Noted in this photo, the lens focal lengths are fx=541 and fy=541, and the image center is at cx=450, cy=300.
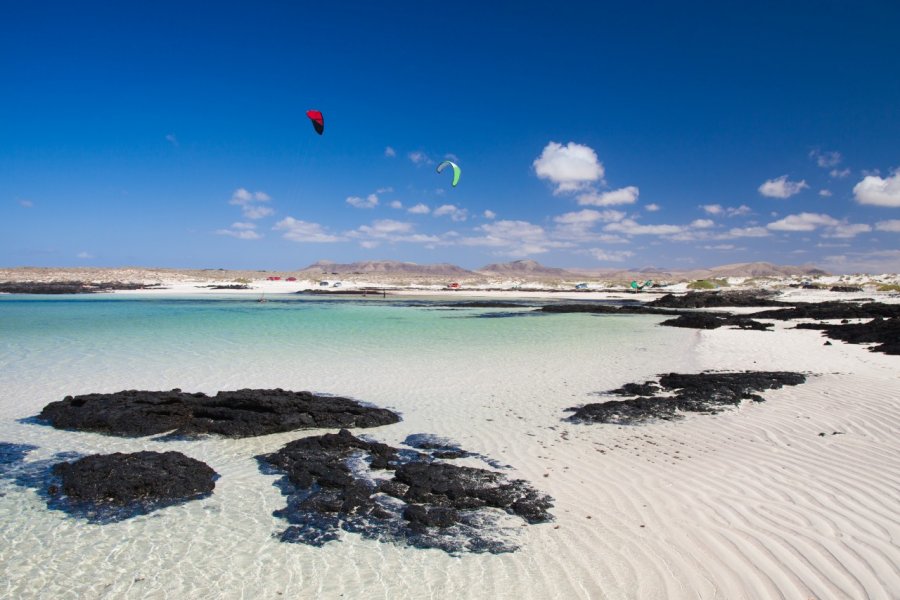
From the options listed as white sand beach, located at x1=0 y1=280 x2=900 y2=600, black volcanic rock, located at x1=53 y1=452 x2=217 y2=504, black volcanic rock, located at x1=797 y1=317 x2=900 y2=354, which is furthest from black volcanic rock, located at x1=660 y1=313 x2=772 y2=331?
black volcanic rock, located at x1=53 y1=452 x2=217 y2=504

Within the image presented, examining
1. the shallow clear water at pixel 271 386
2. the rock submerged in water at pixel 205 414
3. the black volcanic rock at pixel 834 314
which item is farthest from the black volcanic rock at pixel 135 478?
the black volcanic rock at pixel 834 314

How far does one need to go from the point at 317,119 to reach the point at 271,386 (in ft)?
48.5

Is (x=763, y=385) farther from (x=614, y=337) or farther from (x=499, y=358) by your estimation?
(x=614, y=337)

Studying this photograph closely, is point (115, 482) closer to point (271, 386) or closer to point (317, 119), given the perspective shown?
point (271, 386)

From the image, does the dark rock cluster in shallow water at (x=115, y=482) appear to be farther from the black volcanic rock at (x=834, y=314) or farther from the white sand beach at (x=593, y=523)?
the black volcanic rock at (x=834, y=314)

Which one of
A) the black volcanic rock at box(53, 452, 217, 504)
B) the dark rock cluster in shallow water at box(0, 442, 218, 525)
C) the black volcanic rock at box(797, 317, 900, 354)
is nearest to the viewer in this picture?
the dark rock cluster in shallow water at box(0, 442, 218, 525)

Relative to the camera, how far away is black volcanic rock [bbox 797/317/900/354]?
51.5 ft

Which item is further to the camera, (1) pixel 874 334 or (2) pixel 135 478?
(1) pixel 874 334

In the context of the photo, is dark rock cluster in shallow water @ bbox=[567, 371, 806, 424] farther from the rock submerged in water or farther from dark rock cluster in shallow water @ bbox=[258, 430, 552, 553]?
the rock submerged in water

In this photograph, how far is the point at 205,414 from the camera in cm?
885

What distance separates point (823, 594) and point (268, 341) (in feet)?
61.0

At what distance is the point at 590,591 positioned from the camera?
411cm

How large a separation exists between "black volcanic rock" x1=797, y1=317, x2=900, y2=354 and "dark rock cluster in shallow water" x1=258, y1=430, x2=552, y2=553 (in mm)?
14824

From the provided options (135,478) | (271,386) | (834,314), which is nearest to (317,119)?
(271,386)
